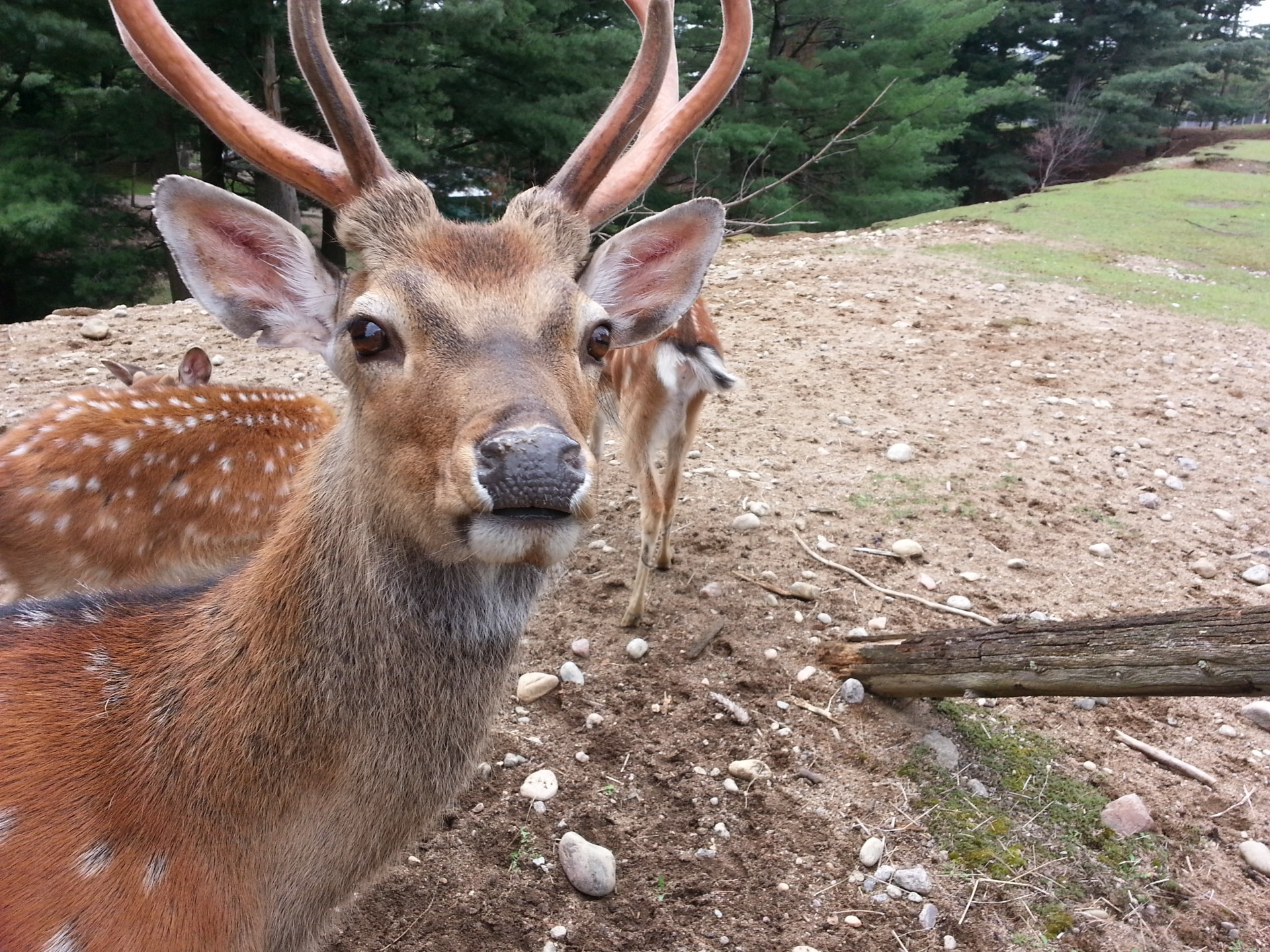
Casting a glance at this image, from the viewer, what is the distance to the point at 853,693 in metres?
3.00

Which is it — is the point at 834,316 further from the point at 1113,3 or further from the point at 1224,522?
the point at 1113,3

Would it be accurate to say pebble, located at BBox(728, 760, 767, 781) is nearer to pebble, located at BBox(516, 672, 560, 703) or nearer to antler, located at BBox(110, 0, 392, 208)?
pebble, located at BBox(516, 672, 560, 703)

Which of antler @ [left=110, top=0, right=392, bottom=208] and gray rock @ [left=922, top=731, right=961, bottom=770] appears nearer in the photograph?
antler @ [left=110, top=0, right=392, bottom=208]

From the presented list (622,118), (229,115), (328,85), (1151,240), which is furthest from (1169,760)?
(1151,240)

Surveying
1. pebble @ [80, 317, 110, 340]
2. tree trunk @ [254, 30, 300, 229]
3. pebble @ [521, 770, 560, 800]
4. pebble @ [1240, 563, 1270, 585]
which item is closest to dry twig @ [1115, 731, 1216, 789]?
pebble @ [1240, 563, 1270, 585]

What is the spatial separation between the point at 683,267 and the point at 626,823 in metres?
1.67

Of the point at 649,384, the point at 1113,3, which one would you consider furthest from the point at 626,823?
the point at 1113,3

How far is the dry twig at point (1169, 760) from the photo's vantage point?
276 centimetres

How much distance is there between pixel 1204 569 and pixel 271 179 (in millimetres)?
9370

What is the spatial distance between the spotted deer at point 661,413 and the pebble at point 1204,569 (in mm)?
2431

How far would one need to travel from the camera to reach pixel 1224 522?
4445 millimetres

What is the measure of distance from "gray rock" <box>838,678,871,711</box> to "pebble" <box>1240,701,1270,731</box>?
144 centimetres

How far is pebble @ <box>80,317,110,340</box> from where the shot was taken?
6447 millimetres

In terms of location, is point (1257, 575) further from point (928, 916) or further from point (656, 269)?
point (656, 269)
